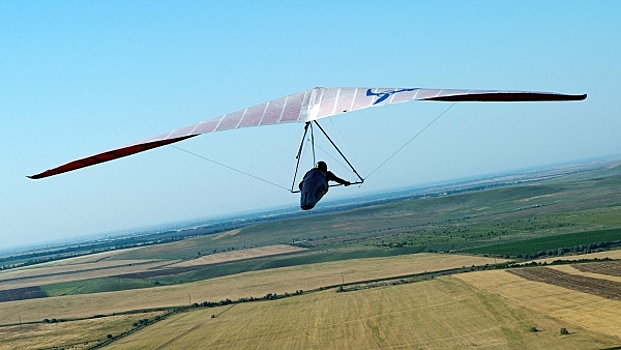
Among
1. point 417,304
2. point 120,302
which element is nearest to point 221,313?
point 417,304

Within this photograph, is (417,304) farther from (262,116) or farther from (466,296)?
(262,116)

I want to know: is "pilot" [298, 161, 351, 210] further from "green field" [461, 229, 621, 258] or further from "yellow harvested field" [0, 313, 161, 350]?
"green field" [461, 229, 621, 258]

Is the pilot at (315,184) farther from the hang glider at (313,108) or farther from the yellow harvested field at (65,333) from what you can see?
the yellow harvested field at (65,333)

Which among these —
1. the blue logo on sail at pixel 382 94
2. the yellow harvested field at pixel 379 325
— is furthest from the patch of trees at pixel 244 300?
the blue logo on sail at pixel 382 94

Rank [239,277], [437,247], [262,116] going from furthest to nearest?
[437,247], [239,277], [262,116]

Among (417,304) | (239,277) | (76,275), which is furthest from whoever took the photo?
(76,275)

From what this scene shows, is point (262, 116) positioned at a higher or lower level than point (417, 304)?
higher
